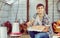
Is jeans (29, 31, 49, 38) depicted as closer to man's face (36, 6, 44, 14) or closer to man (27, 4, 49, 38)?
man (27, 4, 49, 38)

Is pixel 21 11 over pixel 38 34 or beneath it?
over

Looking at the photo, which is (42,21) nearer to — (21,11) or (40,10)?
(40,10)

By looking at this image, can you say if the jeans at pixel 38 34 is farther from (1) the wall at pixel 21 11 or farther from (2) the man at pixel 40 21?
(1) the wall at pixel 21 11

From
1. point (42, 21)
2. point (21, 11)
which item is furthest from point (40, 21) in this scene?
point (21, 11)

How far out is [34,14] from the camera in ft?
3.56

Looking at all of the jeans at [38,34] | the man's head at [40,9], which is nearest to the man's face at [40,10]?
the man's head at [40,9]

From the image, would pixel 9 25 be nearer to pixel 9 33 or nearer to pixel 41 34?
pixel 9 33

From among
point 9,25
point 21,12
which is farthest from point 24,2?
point 9,25

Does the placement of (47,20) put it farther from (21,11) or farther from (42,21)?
(21,11)

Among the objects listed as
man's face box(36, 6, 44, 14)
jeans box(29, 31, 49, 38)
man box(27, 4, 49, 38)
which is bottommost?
jeans box(29, 31, 49, 38)

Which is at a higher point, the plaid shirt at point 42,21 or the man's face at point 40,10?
the man's face at point 40,10

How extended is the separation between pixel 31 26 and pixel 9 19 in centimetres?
18

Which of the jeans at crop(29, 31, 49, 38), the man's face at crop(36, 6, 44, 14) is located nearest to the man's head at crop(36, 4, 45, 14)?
the man's face at crop(36, 6, 44, 14)

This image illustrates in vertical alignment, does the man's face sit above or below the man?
above
